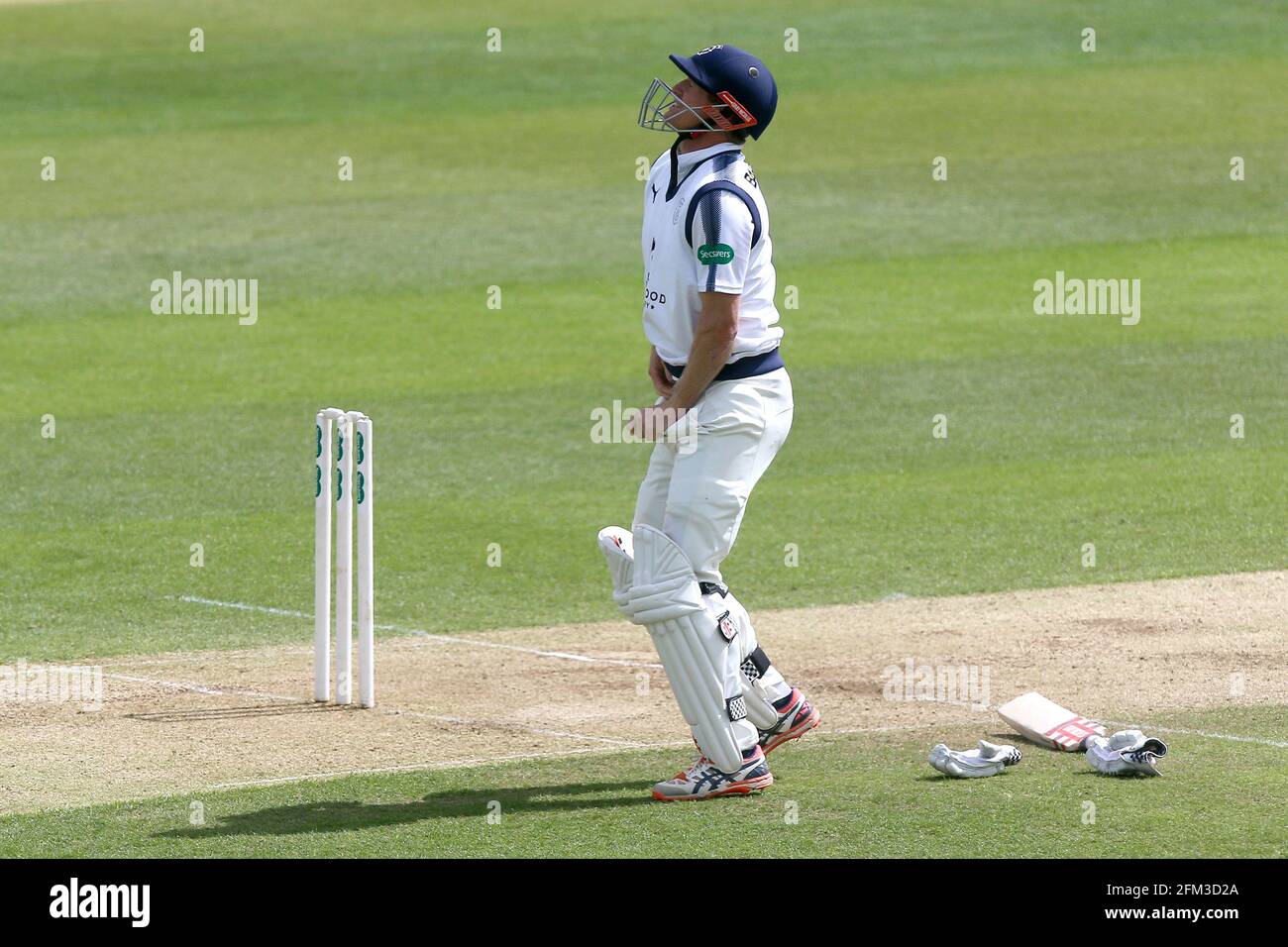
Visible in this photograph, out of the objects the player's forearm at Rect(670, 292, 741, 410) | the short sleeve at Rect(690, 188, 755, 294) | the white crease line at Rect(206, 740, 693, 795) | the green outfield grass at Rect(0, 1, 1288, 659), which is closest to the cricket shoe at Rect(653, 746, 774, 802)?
the white crease line at Rect(206, 740, 693, 795)

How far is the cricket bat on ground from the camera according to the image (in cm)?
712

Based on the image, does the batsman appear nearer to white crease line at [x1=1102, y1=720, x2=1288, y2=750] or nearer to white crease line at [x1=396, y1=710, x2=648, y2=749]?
white crease line at [x1=396, y1=710, x2=648, y2=749]

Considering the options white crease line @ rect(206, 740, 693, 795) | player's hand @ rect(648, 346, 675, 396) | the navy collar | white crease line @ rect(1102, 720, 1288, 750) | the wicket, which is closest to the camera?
the navy collar

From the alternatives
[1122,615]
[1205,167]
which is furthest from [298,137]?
[1122,615]

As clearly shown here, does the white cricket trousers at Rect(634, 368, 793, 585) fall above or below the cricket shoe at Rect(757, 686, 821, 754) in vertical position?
above

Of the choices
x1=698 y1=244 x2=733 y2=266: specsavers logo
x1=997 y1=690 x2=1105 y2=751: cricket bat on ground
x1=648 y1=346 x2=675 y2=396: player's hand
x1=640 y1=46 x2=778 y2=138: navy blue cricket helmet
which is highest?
x1=640 y1=46 x2=778 y2=138: navy blue cricket helmet

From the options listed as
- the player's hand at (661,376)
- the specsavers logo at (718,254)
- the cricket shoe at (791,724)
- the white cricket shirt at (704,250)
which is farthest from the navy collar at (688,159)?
the cricket shoe at (791,724)

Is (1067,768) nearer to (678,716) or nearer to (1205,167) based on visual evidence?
(678,716)

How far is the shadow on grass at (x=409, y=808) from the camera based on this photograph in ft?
20.9

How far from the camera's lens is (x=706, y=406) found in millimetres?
6695

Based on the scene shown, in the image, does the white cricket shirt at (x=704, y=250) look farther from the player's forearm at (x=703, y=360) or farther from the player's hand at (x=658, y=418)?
the player's hand at (x=658, y=418)

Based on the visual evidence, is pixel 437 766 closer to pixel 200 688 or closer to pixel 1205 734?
pixel 200 688

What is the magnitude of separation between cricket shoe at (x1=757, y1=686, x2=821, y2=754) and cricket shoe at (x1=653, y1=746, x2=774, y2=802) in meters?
0.33

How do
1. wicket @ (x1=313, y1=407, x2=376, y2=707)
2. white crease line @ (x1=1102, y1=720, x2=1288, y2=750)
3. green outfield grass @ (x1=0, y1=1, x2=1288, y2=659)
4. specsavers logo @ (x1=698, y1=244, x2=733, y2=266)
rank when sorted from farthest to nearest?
1. green outfield grass @ (x1=0, y1=1, x2=1288, y2=659)
2. wicket @ (x1=313, y1=407, x2=376, y2=707)
3. white crease line @ (x1=1102, y1=720, x2=1288, y2=750)
4. specsavers logo @ (x1=698, y1=244, x2=733, y2=266)
